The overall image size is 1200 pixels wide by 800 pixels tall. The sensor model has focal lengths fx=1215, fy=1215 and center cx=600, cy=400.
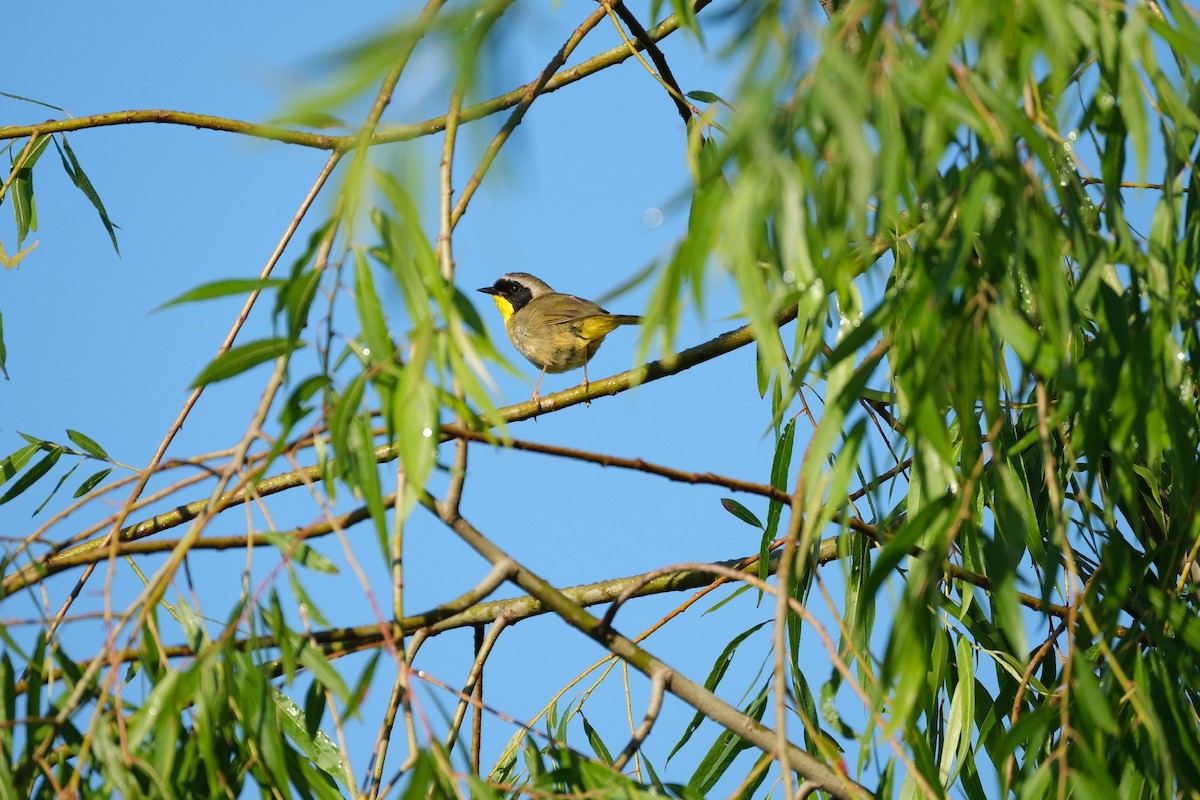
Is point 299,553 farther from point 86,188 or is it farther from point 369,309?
point 86,188

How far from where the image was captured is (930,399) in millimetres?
1739

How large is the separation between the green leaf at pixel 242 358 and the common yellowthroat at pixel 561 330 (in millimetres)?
4020

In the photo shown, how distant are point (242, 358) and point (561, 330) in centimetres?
449

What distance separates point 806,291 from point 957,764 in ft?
4.71

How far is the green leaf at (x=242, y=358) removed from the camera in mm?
1846

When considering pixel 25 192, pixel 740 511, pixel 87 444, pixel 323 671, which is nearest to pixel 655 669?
pixel 323 671

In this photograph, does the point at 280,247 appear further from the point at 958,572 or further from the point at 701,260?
the point at 958,572

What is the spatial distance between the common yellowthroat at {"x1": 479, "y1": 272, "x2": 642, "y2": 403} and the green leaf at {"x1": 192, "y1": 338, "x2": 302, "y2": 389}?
402 centimetres

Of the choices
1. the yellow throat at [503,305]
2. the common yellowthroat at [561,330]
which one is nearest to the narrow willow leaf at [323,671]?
the common yellowthroat at [561,330]

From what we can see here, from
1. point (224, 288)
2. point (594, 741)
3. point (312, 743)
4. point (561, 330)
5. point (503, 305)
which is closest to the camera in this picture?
point (224, 288)

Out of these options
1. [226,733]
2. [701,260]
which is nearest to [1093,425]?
[701,260]

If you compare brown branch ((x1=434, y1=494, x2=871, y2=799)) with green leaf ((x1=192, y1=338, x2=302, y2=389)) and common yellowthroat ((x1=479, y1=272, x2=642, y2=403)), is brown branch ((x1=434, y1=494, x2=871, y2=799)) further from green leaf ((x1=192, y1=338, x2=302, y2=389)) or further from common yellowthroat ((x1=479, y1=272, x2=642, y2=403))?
common yellowthroat ((x1=479, y1=272, x2=642, y2=403))

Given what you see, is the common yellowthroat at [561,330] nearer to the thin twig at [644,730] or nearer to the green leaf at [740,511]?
the green leaf at [740,511]

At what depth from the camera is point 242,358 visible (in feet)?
6.11
